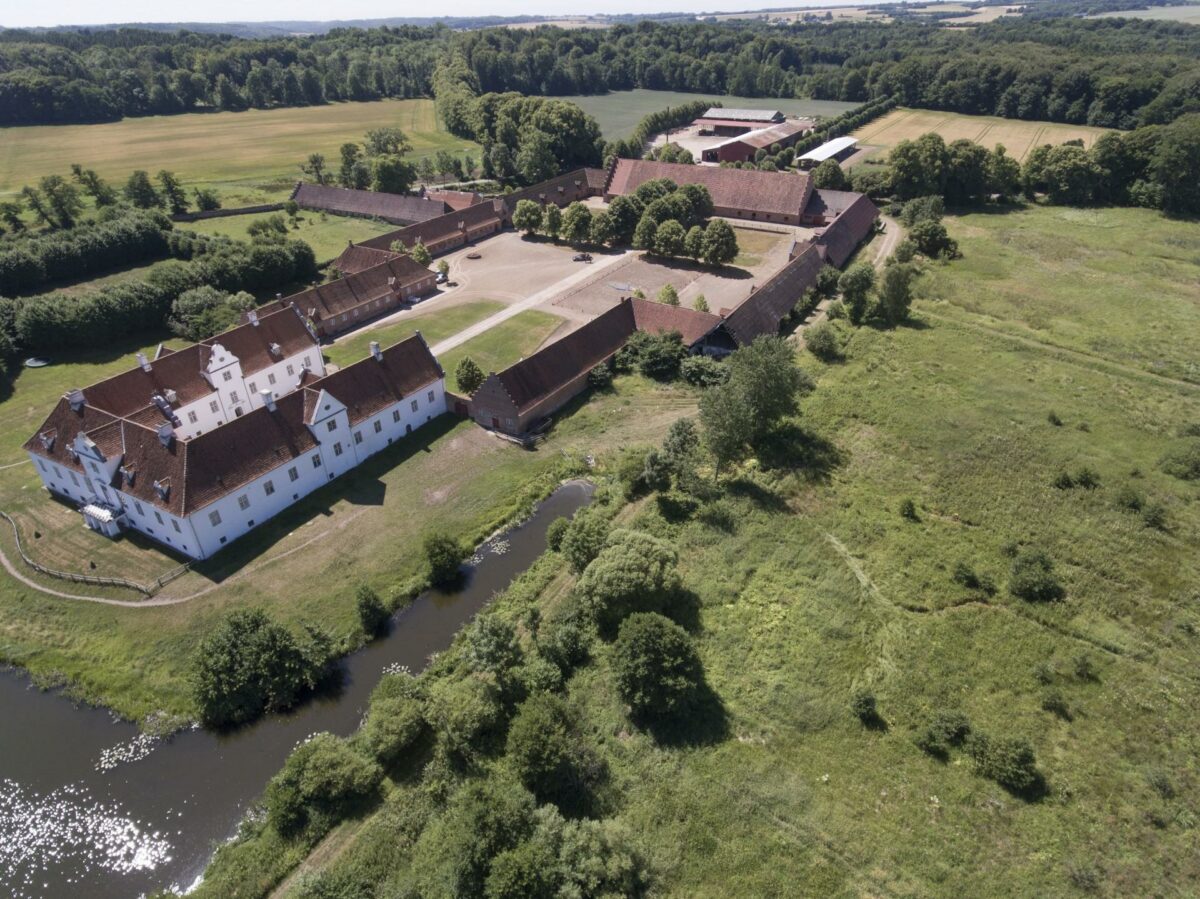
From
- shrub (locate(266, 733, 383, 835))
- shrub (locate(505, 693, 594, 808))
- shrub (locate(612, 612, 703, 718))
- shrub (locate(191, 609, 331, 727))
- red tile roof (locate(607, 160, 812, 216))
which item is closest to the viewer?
shrub (locate(505, 693, 594, 808))

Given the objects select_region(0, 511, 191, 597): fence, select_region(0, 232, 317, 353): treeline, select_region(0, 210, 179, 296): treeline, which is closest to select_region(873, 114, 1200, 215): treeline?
select_region(0, 232, 317, 353): treeline

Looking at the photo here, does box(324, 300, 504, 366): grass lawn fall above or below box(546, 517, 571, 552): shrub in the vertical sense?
above

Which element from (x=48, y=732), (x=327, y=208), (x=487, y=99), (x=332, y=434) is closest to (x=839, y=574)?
(x=332, y=434)

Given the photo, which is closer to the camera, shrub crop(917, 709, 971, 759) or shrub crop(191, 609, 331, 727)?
shrub crop(917, 709, 971, 759)

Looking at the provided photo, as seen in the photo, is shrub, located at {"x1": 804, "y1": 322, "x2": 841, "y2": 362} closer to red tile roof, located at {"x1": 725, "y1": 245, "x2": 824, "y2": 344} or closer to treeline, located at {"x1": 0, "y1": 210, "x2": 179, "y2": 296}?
red tile roof, located at {"x1": 725, "y1": 245, "x2": 824, "y2": 344}

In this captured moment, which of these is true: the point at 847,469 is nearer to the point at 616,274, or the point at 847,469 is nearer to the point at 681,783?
the point at 681,783

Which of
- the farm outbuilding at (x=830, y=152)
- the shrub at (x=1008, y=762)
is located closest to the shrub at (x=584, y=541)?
the shrub at (x=1008, y=762)

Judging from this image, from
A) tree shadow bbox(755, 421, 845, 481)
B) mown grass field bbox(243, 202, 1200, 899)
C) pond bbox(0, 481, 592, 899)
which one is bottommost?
pond bbox(0, 481, 592, 899)
